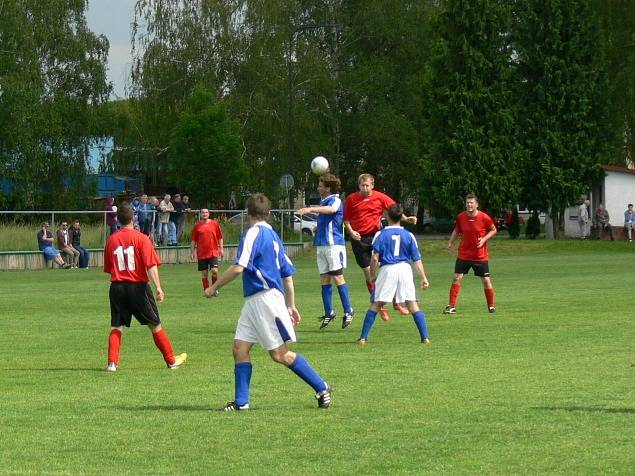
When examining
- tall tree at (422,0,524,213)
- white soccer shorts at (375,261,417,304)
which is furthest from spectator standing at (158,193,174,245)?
white soccer shorts at (375,261,417,304)

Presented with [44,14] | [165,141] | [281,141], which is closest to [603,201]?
[281,141]

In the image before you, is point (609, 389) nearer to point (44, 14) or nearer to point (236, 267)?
point (236, 267)

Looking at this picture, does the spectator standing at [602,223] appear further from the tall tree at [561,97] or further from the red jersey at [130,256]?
the red jersey at [130,256]

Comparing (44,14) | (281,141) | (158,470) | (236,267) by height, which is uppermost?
(44,14)

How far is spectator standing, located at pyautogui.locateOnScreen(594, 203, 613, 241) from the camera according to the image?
60.9 meters

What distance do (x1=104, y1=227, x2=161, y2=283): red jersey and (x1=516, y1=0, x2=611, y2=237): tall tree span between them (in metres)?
50.1

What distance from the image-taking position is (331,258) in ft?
62.4

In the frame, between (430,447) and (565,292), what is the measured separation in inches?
692

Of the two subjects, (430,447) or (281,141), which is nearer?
(430,447)

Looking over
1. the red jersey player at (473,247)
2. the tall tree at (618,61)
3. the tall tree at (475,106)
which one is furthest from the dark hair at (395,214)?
the tall tree at (618,61)

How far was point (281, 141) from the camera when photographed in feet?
234

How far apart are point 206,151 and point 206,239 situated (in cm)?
2958

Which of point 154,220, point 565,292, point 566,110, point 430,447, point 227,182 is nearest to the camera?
point 430,447

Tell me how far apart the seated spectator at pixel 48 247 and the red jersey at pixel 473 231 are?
23.3 meters
